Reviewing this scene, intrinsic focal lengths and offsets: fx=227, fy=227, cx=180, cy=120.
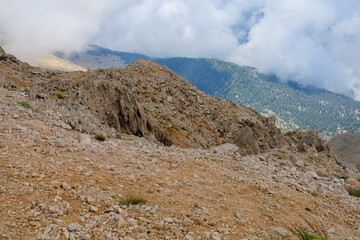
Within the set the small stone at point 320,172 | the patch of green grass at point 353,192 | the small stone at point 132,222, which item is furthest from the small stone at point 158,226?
the small stone at point 320,172

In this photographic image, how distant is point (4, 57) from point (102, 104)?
3505 cm

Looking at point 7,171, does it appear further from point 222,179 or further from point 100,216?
point 222,179

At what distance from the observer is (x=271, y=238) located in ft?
20.0

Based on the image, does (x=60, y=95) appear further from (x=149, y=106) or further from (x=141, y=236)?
(x=141, y=236)

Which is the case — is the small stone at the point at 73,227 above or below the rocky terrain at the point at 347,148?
below

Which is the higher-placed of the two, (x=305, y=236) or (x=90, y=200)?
(x=305, y=236)

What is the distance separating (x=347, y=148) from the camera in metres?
55.4

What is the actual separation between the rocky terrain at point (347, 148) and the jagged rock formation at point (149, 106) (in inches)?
666

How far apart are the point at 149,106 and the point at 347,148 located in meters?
50.7

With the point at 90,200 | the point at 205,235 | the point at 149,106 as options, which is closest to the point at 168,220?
the point at 205,235

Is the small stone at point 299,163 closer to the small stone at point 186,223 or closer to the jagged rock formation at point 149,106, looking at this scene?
the jagged rock formation at point 149,106

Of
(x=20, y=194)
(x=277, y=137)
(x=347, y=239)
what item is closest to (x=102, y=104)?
(x=20, y=194)

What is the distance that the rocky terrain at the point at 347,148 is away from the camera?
170 ft

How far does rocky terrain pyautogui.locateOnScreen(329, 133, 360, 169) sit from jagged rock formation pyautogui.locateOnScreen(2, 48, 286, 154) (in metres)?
16.9
